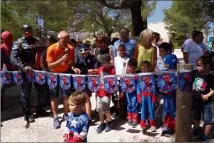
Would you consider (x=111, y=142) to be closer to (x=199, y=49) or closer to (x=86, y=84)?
(x=86, y=84)

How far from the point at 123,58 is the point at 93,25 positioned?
4055 cm

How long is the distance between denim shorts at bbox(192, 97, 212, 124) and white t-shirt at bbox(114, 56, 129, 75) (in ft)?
4.42

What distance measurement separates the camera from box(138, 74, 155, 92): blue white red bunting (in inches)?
204

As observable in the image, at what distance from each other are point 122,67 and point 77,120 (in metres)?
2.07

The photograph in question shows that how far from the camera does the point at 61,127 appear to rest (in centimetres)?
581

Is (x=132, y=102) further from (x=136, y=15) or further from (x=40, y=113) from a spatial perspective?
(x=136, y=15)

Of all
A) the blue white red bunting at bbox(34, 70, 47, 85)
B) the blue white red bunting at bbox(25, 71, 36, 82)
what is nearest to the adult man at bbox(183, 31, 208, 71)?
the blue white red bunting at bbox(34, 70, 47, 85)

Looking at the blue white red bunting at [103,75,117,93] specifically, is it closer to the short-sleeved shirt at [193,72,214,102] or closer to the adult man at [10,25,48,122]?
the short-sleeved shirt at [193,72,214,102]

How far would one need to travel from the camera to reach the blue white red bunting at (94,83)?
18.4 ft

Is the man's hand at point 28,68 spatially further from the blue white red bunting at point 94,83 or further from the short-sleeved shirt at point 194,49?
the short-sleeved shirt at point 194,49

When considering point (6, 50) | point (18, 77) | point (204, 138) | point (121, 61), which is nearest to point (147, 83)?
point (121, 61)

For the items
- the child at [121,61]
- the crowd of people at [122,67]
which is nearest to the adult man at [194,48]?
the crowd of people at [122,67]

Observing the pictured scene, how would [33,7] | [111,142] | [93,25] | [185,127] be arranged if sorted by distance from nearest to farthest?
[185,127] → [111,142] → [33,7] → [93,25]

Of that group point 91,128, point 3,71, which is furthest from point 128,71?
point 3,71
